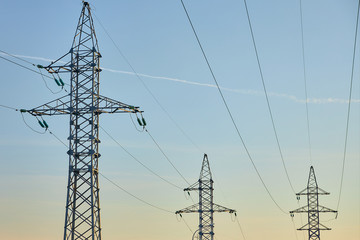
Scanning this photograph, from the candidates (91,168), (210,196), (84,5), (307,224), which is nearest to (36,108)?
(91,168)

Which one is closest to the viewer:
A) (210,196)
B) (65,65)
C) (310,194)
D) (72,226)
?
(72,226)

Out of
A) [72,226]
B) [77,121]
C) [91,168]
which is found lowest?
[72,226]

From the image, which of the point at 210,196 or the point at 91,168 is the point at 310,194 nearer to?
the point at 210,196

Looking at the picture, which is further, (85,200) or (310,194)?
(310,194)

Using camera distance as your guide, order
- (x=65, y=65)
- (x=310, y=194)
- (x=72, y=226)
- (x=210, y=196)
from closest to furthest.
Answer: (x=72, y=226) → (x=65, y=65) → (x=210, y=196) → (x=310, y=194)

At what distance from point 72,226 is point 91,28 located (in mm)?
15620

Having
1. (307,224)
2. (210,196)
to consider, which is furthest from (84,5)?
(307,224)

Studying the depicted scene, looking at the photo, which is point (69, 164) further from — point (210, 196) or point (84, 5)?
point (210, 196)

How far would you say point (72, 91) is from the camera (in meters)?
51.4

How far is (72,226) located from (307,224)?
52.8m

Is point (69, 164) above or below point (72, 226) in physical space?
above

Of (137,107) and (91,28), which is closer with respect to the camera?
(137,107)

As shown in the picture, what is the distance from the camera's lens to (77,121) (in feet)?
167

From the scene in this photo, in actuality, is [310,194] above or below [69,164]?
above
